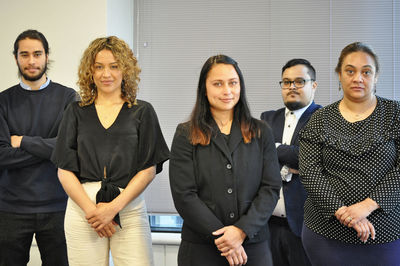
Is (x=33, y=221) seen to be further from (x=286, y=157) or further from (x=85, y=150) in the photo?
(x=286, y=157)

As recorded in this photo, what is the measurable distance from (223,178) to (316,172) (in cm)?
49

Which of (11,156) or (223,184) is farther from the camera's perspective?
(11,156)

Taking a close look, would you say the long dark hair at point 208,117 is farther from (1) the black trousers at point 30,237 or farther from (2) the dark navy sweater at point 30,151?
(1) the black trousers at point 30,237

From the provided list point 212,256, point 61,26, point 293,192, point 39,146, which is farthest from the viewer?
point 61,26

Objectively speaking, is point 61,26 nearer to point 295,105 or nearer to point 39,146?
point 39,146

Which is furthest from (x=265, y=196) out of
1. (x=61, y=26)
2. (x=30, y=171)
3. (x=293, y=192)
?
(x=61, y=26)

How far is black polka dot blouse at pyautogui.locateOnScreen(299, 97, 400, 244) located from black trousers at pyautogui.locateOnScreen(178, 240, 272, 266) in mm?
367

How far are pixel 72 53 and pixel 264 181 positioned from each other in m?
2.14

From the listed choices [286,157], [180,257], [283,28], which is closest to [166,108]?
[283,28]

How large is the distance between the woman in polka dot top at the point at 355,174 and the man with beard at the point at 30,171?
145cm

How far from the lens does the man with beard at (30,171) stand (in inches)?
95.9

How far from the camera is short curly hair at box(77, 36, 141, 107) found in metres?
2.21

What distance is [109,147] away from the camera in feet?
6.90

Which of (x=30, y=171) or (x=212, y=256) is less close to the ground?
(x=30, y=171)
